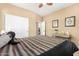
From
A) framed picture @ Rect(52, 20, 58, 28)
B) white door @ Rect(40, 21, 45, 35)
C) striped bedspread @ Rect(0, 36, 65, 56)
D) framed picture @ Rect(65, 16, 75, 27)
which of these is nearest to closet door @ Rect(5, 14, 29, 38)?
striped bedspread @ Rect(0, 36, 65, 56)

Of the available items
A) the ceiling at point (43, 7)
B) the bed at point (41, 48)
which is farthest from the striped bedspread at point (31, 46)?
the ceiling at point (43, 7)

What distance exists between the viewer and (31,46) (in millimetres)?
1550

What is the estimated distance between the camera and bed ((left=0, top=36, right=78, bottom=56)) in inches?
58.9

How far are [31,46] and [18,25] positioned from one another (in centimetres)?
31

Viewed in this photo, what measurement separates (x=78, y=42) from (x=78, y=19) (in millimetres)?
282

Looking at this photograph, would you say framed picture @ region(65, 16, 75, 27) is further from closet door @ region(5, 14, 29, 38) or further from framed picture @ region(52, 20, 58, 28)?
closet door @ region(5, 14, 29, 38)

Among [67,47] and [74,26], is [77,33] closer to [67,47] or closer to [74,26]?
[74,26]

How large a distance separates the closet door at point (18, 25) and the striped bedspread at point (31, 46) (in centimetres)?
8

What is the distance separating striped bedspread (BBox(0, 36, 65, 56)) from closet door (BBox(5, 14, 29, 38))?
0.08 m

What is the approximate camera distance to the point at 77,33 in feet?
5.06

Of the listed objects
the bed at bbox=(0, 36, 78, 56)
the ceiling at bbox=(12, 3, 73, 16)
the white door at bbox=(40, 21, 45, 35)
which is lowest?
the bed at bbox=(0, 36, 78, 56)

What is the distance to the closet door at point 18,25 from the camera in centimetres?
157

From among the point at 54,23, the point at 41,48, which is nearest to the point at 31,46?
the point at 41,48

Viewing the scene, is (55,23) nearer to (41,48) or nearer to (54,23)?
(54,23)
